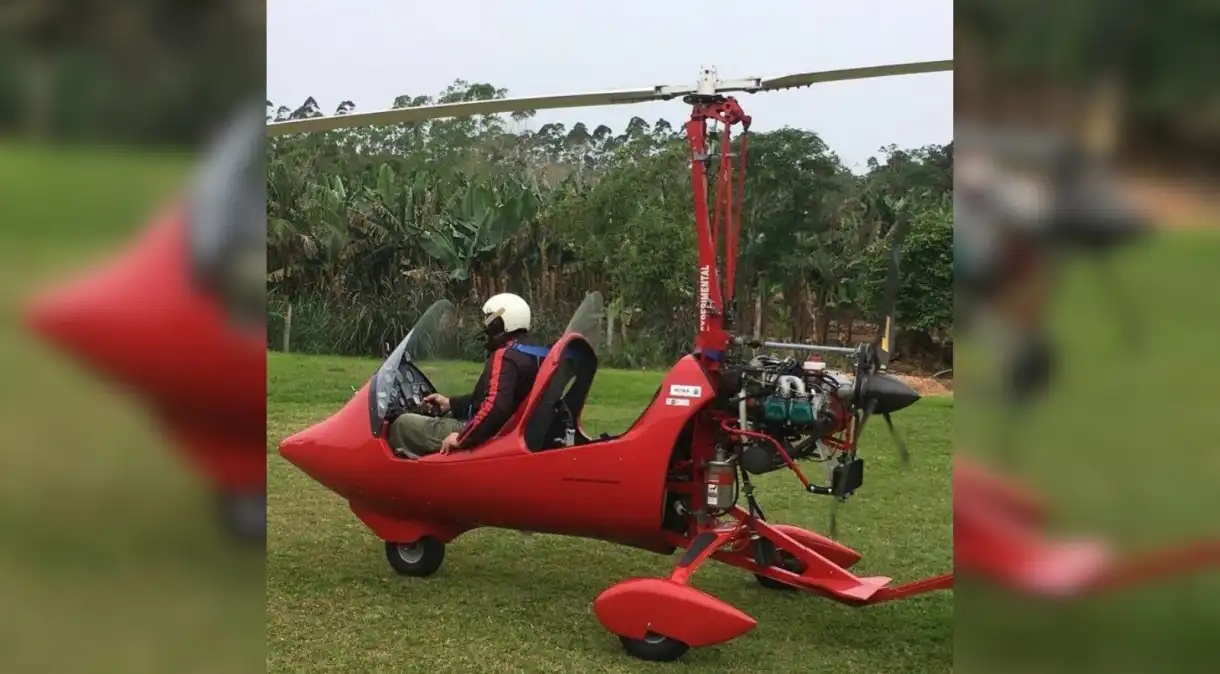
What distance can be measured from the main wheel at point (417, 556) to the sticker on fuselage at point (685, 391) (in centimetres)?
171

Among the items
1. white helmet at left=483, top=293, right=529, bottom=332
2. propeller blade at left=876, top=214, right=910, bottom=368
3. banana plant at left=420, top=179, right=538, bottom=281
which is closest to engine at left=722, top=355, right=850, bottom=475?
propeller blade at left=876, top=214, right=910, bottom=368

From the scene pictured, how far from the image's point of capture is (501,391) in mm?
4484

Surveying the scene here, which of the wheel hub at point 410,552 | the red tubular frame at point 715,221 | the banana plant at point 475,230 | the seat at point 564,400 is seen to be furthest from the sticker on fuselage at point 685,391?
the banana plant at point 475,230

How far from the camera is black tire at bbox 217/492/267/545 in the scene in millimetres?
792

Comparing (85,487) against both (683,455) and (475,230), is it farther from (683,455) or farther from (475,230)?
(475,230)

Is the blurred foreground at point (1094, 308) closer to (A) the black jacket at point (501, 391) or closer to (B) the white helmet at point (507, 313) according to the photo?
(A) the black jacket at point (501, 391)

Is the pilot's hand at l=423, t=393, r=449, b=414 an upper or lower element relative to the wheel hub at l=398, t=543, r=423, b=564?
upper

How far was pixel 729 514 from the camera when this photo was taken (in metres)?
4.40

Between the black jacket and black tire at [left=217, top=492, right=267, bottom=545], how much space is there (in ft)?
11.8

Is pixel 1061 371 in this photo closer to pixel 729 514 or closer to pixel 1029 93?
pixel 1029 93

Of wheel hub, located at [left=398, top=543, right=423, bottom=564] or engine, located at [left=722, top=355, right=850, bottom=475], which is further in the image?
wheel hub, located at [left=398, top=543, right=423, bottom=564]

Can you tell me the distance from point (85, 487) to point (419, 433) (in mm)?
4075

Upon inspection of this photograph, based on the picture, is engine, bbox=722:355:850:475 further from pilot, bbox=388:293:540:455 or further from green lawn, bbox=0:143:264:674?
green lawn, bbox=0:143:264:674

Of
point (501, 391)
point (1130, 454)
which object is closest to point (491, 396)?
point (501, 391)
